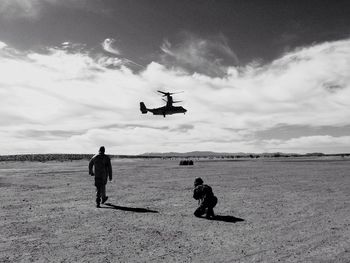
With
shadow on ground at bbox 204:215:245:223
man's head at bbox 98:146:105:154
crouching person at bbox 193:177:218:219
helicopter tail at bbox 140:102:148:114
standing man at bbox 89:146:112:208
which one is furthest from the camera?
helicopter tail at bbox 140:102:148:114

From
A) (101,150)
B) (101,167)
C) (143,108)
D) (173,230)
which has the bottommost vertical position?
Answer: (173,230)

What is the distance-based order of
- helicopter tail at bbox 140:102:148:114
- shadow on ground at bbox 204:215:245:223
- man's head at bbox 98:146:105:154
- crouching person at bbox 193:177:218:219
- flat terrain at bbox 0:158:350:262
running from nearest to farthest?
flat terrain at bbox 0:158:350:262
shadow on ground at bbox 204:215:245:223
crouching person at bbox 193:177:218:219
man's head at bbox 98:146:105:154
helicopter tail at bbox 140:102:148:114

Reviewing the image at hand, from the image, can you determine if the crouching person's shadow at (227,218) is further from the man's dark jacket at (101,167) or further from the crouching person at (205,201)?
the man's dark jacket at (101,167)

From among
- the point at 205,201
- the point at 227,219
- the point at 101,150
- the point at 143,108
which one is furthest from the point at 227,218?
the point at 143,108

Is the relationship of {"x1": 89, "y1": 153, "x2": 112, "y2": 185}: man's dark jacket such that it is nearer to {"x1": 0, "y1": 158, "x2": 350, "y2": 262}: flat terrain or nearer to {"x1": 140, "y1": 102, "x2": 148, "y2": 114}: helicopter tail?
{"x1": 0, "y1": 158, "x2": 350, "y2": 262}: flat terrain

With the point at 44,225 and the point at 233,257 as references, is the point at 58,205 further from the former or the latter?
the point at 233,257

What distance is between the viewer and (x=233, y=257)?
6.91m

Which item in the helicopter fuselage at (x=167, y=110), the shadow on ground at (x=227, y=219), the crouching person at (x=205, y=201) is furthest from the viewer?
the helicopter fuselage at (x=167, y=110)

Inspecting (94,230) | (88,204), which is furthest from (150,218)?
(88,204)

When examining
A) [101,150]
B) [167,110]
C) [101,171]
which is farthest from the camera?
[167,110]

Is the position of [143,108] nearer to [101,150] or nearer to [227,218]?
[101,150]

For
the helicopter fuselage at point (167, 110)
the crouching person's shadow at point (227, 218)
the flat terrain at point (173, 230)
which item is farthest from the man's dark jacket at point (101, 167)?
the helicopter fuselage at point (167, 110)

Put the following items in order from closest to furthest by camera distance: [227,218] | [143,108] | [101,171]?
[227,218], [101,171], [143,108]

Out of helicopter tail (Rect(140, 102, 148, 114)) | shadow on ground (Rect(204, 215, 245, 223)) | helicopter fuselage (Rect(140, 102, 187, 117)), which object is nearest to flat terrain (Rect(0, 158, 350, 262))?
shadow on ground (Rect(204, 215, 245, 223))
